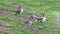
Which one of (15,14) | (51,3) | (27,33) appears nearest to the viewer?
(27,33)

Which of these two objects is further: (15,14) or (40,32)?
(15,14)

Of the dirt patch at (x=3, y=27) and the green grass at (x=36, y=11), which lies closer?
the dirt patch at (x=3, y=27)

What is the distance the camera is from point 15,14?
25312 millimetres

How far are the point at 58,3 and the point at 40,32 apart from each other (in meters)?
9.54

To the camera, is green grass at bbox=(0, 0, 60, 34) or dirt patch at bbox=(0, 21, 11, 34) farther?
green grass at bbox=(0, 0, 60, 34)

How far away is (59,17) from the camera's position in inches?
1003

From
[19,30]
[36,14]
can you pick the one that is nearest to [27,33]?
[19,30]

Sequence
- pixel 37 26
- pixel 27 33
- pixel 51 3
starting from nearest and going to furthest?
pixel 27 33 → pixel 37 26 → pixel 51 3

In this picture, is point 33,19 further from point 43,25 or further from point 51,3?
point 51,3

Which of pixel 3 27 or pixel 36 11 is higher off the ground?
pixel 36 11

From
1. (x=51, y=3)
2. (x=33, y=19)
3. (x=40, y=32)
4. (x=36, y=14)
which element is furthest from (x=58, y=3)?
(x=40, y=32)

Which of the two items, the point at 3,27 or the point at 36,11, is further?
the point at 36,11

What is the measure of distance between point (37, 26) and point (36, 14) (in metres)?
3.27

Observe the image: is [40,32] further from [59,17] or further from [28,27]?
[59,17]
